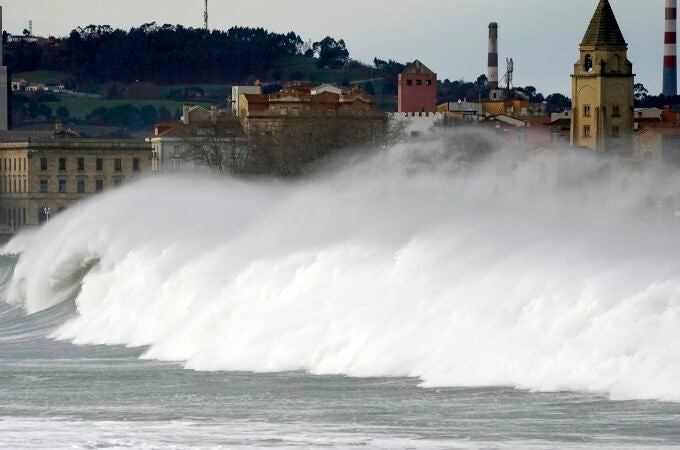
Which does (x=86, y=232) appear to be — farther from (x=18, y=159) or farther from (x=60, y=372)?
(x=18, y=159)

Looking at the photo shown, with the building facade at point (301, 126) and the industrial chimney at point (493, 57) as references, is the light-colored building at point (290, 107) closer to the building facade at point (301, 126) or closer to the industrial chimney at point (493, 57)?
the building facade at point (301, 126)

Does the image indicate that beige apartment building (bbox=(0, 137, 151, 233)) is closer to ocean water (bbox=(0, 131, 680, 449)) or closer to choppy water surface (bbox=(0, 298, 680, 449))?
ocean water (bbox=(0, 131, 680, 449))

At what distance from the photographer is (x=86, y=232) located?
215 feet

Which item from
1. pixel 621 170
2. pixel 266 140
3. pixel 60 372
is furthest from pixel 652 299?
pixel 266 140

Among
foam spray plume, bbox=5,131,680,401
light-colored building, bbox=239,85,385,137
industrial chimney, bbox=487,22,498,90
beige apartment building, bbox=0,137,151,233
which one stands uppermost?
industrial chimney, bbox=487,22,498,90

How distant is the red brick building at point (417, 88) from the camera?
Result: 17606 centimetres

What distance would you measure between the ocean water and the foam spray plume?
6 cm

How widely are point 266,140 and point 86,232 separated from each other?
2147 inches

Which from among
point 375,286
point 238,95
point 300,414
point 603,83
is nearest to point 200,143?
point 603,83

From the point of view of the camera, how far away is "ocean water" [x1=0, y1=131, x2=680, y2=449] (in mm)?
34594

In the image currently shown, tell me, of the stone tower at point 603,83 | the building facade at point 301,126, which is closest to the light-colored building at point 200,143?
the building facade at point 301,126

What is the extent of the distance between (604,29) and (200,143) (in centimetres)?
2394

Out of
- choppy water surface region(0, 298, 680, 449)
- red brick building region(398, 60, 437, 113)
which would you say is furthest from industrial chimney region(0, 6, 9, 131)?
choppy water surface region(0, 298, 680, 449)

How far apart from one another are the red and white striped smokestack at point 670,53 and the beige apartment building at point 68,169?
127ft
